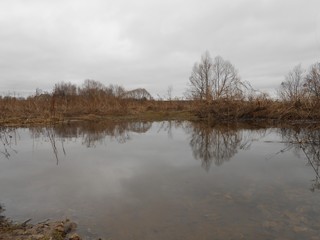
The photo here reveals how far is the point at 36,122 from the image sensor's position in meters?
18.9

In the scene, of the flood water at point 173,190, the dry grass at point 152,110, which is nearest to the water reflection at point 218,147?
the flood water at point 173,190

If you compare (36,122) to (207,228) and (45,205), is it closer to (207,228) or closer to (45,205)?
(45,205)

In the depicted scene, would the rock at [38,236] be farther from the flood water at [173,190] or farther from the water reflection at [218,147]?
the water reflection at [218,147]

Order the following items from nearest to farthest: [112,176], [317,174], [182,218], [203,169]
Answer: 1. [182,218]
2. [317,174]
3. [112,176]
4. [203,169]

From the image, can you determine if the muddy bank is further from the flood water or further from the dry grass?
the dry grass

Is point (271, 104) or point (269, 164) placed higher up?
point (271, 104)

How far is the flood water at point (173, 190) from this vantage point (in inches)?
151

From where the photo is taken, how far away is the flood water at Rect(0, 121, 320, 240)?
151 inches

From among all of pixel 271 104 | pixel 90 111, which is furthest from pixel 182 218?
pixel 90 111

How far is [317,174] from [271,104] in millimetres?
13442

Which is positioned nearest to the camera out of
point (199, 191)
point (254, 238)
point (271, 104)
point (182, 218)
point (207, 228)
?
point (254, 238)

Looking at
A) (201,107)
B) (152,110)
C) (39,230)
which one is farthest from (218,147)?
(152,110)

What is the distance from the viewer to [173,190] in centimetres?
539

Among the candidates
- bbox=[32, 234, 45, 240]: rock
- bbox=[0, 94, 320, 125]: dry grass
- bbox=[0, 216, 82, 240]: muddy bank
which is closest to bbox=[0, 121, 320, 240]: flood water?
bbox=[0, 216, 82, 240]: muddy bank
